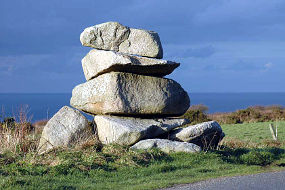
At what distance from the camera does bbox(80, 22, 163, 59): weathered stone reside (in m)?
15.3

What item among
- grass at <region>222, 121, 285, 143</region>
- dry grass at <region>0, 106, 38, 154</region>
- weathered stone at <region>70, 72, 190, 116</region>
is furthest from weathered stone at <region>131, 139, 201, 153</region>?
grass at <region>222, 121, 285, 143</region>

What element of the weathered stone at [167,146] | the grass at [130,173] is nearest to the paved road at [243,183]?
the grass at [130,173]

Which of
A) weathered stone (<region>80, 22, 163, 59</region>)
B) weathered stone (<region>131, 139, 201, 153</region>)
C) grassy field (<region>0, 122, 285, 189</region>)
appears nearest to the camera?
grassy field (<region>0, 122, 285, 189</region>)

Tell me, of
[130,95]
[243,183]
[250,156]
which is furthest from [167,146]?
[243,183]

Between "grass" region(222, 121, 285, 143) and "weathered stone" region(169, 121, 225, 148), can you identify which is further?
"grass" region(222, 121, 285, 143)

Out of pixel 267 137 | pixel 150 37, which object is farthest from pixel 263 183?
pixel 267 137

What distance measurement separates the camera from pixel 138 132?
13828 millimetres

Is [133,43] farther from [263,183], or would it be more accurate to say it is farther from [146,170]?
[263,183]

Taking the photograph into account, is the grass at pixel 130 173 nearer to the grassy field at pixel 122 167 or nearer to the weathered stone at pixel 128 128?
the grassy field at pixel 122 167

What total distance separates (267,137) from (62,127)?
46.5 feet

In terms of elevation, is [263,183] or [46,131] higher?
[46,131]

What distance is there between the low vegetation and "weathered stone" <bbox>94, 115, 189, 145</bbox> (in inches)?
22.0

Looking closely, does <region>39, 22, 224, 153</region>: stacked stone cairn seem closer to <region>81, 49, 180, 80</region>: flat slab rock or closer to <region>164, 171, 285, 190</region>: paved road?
<region>81, 49, 180, 80</region>: flat slab rock

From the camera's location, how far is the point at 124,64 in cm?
1413
